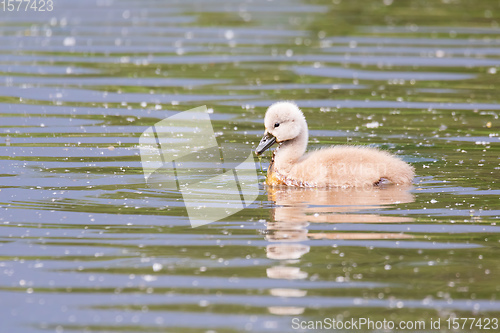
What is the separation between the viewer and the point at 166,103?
41.9 feet

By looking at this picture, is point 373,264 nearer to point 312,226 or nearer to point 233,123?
point 312,226

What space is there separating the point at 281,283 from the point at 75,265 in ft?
4.85

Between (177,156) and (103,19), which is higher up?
(103,19)

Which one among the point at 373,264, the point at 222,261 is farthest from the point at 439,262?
the point at 222,261

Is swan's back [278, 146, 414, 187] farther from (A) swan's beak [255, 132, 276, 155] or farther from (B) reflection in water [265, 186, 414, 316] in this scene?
(A) swan's beak [255, 132, 276, 155]

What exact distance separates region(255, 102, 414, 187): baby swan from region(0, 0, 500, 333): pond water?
0.17m

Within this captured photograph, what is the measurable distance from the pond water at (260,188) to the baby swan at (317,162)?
165mm

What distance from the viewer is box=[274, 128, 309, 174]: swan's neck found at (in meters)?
9.12
